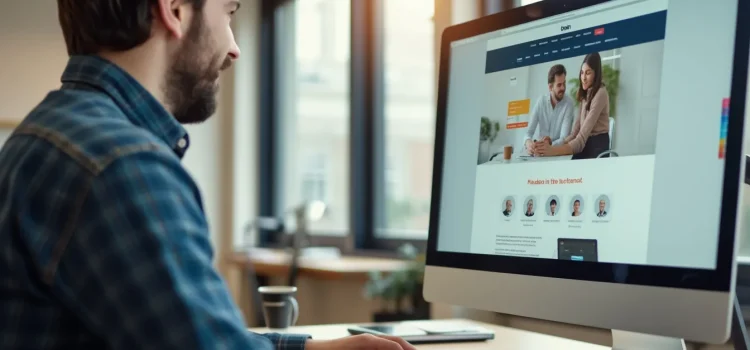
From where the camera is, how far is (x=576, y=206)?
1.14m

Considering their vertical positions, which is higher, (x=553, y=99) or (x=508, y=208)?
(x=553, y=99)

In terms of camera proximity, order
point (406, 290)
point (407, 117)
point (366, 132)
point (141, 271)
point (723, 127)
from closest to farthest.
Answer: point (141, 271) < point (723, 127) < point (406, 290) < point (407, 117) < point (366, 132)

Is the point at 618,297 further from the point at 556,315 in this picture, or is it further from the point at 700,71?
the point at 700,71

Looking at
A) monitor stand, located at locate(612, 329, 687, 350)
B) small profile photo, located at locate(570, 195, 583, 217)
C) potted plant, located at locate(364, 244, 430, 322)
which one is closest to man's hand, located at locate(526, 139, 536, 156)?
small profile photo, located at locate(570, 195, 583, 217)

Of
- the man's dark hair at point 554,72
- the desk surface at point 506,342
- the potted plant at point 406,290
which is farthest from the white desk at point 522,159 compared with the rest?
the potted plant at point 406,290

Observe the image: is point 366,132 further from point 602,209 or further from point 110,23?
point 110,23

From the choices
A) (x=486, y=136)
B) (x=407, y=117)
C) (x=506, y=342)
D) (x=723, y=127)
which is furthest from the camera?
(x=407, y=117)

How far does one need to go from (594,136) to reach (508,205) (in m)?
0.18

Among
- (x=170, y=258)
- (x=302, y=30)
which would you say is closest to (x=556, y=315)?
(x=170, y=258)

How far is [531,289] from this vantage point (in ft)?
3.93

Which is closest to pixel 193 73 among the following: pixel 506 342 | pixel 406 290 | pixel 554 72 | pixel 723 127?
pixel 554 72

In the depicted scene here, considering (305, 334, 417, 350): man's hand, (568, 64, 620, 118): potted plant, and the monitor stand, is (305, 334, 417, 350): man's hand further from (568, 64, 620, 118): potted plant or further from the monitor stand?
(568, 64, 620, 118): potted plant

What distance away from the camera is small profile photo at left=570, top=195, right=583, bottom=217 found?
1.14 meters

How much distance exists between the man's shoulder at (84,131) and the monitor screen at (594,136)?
1.82ft
